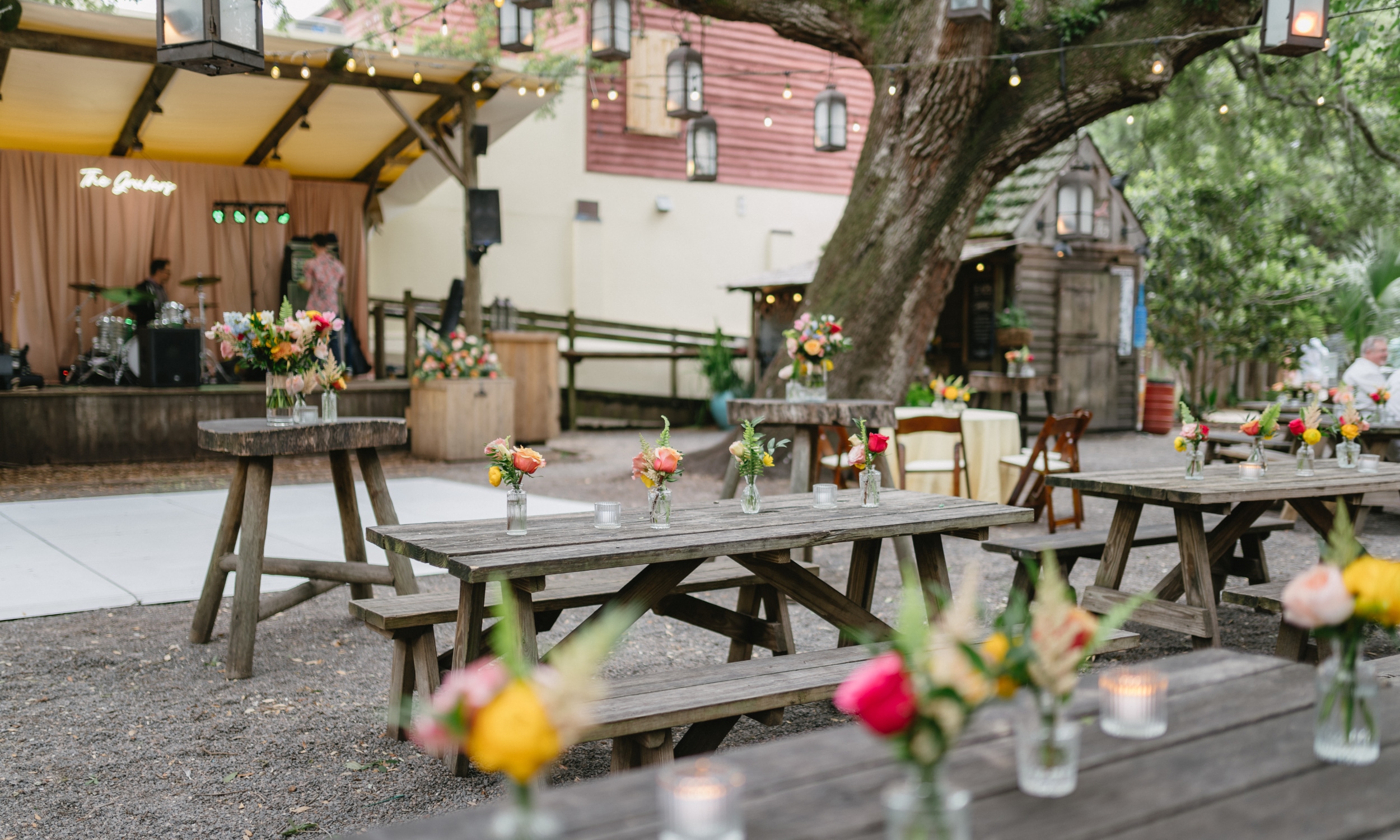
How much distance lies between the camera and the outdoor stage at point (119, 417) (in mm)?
10594

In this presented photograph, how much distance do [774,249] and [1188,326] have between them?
6.24 m

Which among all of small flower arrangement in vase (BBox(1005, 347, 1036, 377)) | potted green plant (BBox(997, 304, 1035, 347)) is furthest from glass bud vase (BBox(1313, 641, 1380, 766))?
potted green plant (BBox(997, 304, 1035, 347))

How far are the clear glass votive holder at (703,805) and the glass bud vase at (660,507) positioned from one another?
219 cm

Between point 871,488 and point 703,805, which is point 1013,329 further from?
point 703,805

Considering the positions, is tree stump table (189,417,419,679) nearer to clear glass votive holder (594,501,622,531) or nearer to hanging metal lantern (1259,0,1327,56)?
clear glass votive holder (594,501,622,531)

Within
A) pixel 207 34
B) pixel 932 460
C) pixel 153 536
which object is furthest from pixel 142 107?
pixel 932 460

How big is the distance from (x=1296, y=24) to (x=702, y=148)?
200 inches

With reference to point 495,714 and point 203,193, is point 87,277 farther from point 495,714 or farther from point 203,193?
point 495,714

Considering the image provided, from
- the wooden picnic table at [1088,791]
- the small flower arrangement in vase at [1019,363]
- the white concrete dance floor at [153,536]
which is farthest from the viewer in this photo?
the small flower arrangement in vase at [1019,363]

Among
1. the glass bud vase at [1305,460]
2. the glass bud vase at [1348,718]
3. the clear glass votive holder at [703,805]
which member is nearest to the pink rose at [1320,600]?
the glass bud vase at [1348,718]

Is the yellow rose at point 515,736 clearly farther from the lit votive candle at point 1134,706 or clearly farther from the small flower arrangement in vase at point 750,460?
the small flower arrangement in vase at point 750,460

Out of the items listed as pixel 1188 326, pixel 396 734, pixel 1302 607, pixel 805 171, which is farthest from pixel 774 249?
pixel 1302 607

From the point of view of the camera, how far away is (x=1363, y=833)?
4.50 ft

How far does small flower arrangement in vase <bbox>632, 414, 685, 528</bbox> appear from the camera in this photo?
3357 millimetres
